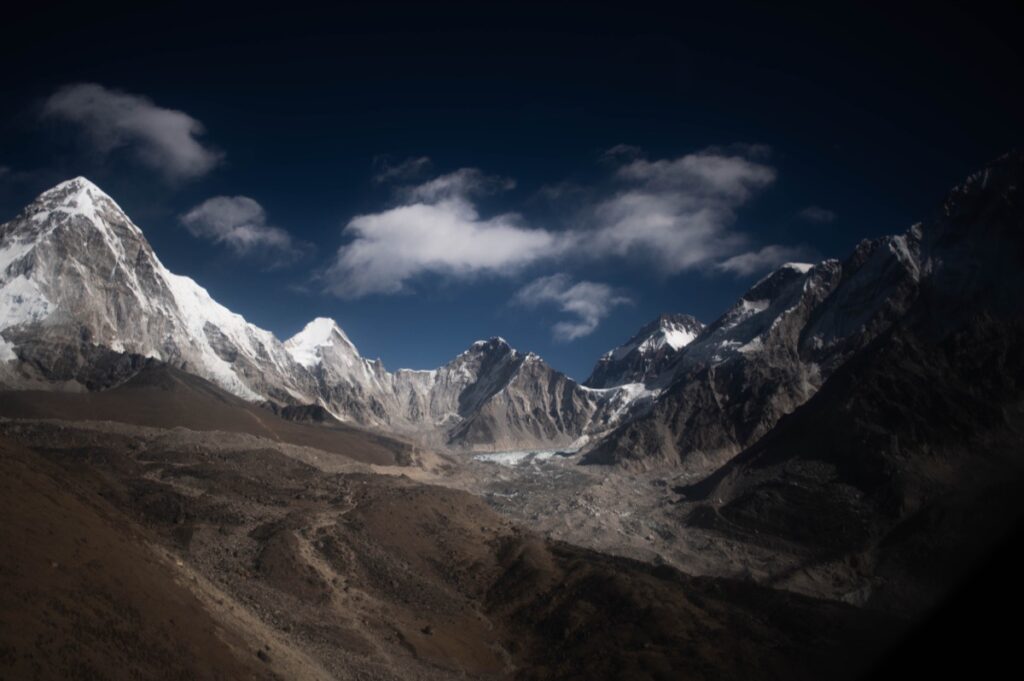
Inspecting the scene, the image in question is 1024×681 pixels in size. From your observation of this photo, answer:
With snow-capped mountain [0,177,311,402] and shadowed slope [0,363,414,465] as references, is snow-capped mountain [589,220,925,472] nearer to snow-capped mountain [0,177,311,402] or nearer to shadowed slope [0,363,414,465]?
shadowed slope [0,363,414,465]

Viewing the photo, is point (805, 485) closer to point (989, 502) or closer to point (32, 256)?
point (989, 502)

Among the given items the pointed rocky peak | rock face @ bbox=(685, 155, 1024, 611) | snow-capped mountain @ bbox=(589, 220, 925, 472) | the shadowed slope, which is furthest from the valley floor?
the pointed rocky peak

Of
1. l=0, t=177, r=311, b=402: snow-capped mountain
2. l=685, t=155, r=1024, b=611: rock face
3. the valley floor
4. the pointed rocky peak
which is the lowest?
the valley floor

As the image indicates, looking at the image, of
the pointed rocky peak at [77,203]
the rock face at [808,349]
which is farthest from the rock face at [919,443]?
the pointed rocky peak at [77,203]

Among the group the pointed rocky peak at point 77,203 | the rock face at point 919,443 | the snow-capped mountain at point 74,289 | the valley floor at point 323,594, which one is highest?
the pointed rocky peak at point 77,203

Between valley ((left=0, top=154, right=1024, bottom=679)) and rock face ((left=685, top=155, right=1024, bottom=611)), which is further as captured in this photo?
rock face ((left=685, top=155, right=1024, bottom=611))

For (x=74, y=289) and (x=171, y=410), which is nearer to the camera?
(x=171, y=410)

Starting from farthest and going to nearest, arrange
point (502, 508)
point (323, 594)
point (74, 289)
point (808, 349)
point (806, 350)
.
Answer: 1. point (806, 350)
2. point (808, 349)
3. point (74, 289)
4. point (502, 508)
5. point (323, 594)

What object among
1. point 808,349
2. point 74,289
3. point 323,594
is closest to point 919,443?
point 808,349

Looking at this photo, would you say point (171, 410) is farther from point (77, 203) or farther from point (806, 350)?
point (806, 350)

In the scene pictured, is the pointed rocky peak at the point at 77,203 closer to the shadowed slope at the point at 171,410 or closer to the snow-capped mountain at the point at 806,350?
the shadowed slope at the point at 171,410

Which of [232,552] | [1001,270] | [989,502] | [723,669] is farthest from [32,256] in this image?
[1001,270]
